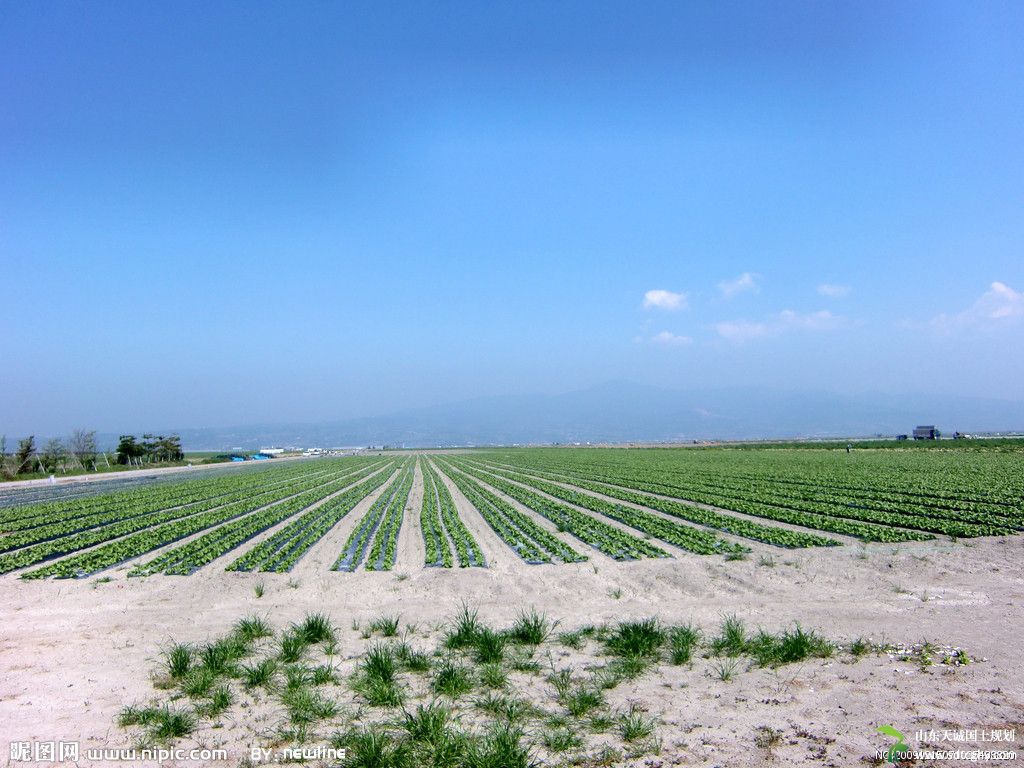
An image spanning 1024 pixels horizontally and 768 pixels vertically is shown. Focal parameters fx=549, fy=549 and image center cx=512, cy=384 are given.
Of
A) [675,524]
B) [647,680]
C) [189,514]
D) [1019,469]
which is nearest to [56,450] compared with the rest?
[189,514]

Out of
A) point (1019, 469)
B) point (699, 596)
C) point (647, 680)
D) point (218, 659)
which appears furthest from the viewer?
point (1019, 469)

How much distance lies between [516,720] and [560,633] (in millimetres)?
2487

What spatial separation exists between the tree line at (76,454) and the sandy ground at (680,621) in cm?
6241

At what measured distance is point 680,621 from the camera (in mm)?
8367

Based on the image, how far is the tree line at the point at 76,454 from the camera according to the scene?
61.7 m

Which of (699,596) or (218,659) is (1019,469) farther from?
(218,659)

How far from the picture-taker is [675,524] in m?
→ 16.5

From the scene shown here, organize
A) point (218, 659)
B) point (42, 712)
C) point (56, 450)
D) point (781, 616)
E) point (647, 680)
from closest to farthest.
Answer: point (42, 712)
point (647, 680)
point (218, 659)
point (781, 616)
point (56, 450)

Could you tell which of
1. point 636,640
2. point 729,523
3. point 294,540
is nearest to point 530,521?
point 729,523

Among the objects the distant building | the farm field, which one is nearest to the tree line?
the farm field

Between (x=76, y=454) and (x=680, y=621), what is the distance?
9236 centimetres

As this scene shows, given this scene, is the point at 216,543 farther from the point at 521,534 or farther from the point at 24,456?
the point at 24,456

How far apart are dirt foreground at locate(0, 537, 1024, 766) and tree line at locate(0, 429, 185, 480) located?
62347 millimetres

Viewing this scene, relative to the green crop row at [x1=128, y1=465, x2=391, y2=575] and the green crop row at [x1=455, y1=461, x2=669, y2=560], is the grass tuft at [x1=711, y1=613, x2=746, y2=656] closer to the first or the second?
the green crop row at [x1=455, y1=461, x2=669, y2=560]
